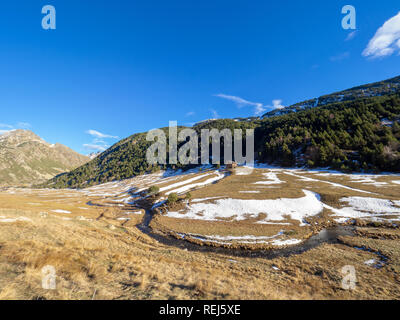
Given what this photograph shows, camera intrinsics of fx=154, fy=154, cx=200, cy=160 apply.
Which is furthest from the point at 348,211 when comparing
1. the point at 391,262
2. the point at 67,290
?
the point at 67,290

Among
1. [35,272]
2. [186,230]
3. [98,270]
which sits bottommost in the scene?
[186,230]

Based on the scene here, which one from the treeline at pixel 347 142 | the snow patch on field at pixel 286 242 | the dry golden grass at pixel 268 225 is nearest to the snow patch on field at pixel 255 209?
the dry golden grass at pixel 268 225

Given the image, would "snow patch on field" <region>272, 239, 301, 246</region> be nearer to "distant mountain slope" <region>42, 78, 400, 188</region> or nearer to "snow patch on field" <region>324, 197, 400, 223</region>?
"snow patch on field" <region>324, 197, 400, 223</region>

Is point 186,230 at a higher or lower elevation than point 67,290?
lower

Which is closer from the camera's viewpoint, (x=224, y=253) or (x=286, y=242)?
(x=224, y=253)

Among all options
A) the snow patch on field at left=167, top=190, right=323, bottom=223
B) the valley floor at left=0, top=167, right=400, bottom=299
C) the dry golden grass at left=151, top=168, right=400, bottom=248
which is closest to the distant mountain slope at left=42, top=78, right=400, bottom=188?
the dry golden grass at left=151, top=168, right=400, bottom=248

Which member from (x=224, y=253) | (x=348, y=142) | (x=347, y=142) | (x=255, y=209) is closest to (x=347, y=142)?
(x=347, y=142)

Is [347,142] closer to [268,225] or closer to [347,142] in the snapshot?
[347,142]
